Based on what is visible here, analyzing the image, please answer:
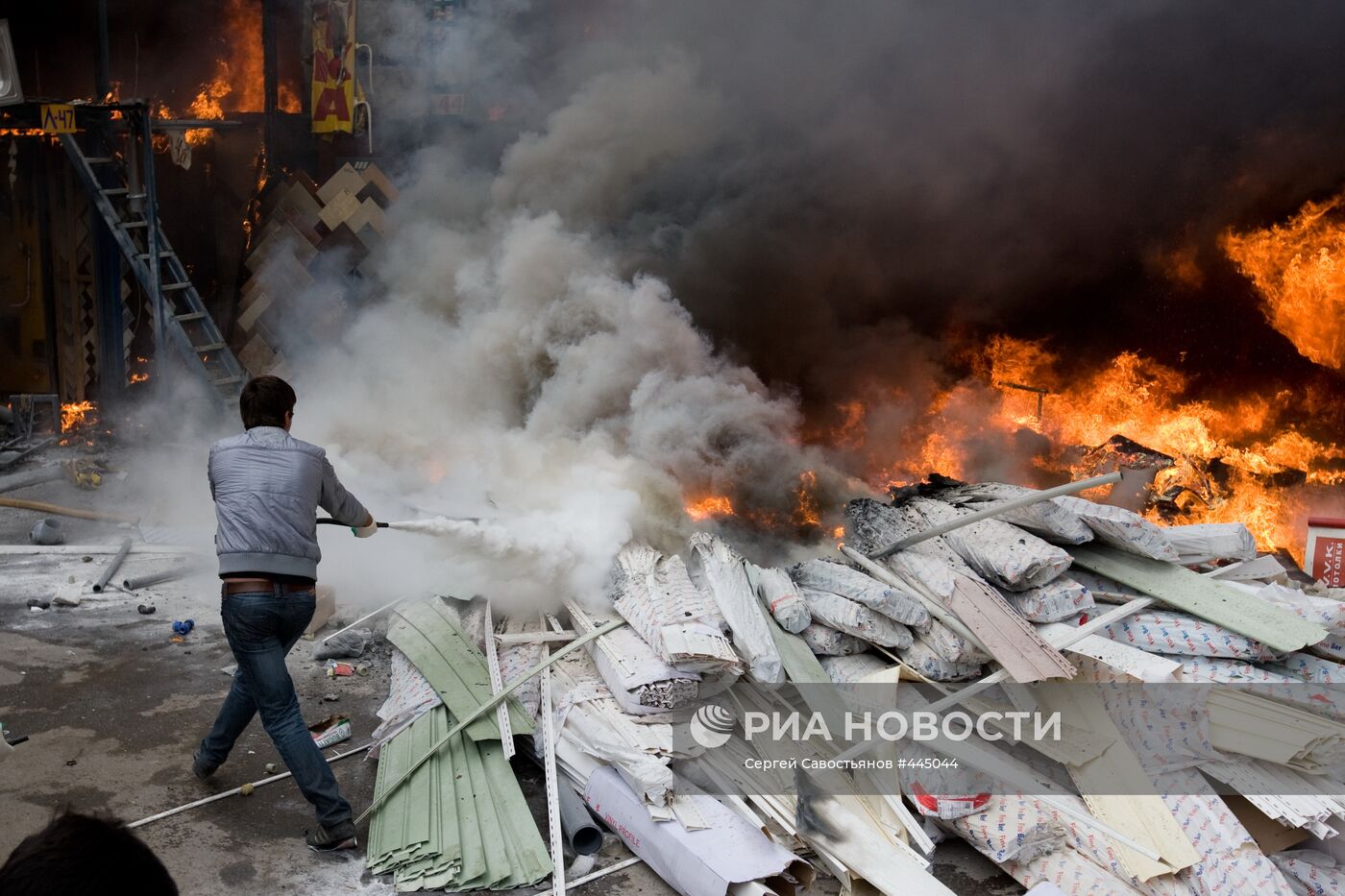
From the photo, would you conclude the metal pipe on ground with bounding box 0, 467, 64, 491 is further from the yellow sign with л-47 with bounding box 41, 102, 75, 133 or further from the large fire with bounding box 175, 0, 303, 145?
the large fire with bounding box 175, 0, 303, 145

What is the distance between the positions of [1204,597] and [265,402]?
4.27 m

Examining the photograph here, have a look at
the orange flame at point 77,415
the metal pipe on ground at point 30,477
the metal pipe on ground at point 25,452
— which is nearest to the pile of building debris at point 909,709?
the metal pipe on ground at point 30,477

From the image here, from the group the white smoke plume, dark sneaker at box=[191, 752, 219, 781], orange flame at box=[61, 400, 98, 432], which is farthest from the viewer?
orange flame at box=[61, 400, 98, 432]

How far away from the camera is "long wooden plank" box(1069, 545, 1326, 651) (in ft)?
14.3

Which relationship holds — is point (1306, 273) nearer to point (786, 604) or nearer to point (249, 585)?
point (786, 604)

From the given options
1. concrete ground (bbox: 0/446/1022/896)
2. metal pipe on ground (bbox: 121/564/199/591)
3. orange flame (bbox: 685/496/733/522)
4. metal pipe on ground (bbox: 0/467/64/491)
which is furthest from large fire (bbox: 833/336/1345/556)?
metal pipe on ground (bbox: 0/467/64/491)

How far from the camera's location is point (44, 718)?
15.1 feet

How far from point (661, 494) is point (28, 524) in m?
5.15

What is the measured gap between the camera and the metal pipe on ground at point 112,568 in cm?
627

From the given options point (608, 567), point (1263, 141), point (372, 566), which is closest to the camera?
point (608, 567)

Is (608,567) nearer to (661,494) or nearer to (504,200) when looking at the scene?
(661,494)

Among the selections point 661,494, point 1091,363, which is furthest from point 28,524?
point 1091,363

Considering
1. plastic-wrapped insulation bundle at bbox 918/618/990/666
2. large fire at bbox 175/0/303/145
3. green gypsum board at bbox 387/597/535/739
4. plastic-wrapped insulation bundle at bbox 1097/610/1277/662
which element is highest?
large fire at bbox 175/0/303/145

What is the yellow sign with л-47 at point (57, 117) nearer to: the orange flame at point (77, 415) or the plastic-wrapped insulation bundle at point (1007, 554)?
the orange flame at point (77, 415)
